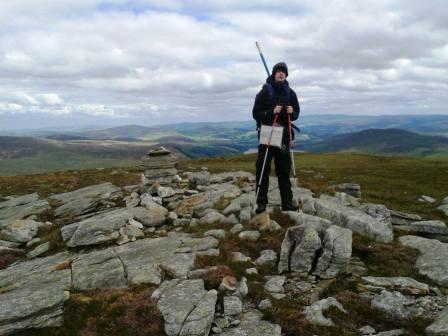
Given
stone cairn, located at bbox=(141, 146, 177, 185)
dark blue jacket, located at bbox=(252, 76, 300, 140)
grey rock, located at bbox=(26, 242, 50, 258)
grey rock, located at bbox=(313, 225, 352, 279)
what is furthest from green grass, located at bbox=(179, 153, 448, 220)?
grey rock, located at bbox=(26, 242, 50, 258)

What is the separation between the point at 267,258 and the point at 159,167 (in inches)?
677

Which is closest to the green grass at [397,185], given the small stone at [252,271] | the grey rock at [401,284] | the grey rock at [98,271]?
the grey rock at [401,284]

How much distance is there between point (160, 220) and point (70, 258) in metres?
4.67

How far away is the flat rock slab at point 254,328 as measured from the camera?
9.30 m

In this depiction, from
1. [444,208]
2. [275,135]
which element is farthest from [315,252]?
[444,208]

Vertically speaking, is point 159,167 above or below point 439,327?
above

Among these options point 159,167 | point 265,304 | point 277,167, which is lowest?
point 265,304

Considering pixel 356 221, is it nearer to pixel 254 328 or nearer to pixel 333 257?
pixel 333 257

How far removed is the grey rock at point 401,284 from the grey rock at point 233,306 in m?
4.10

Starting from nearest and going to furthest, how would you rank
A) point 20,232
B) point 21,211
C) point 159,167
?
point 20,232 < point 21,211 < point 159,167

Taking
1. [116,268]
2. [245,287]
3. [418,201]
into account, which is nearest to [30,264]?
[116,268]

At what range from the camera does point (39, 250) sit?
17281 millimetres

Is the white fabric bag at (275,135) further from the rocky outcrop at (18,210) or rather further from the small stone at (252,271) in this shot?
the rocky outcrop at (18,210)

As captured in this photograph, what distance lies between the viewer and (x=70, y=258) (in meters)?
15.0
